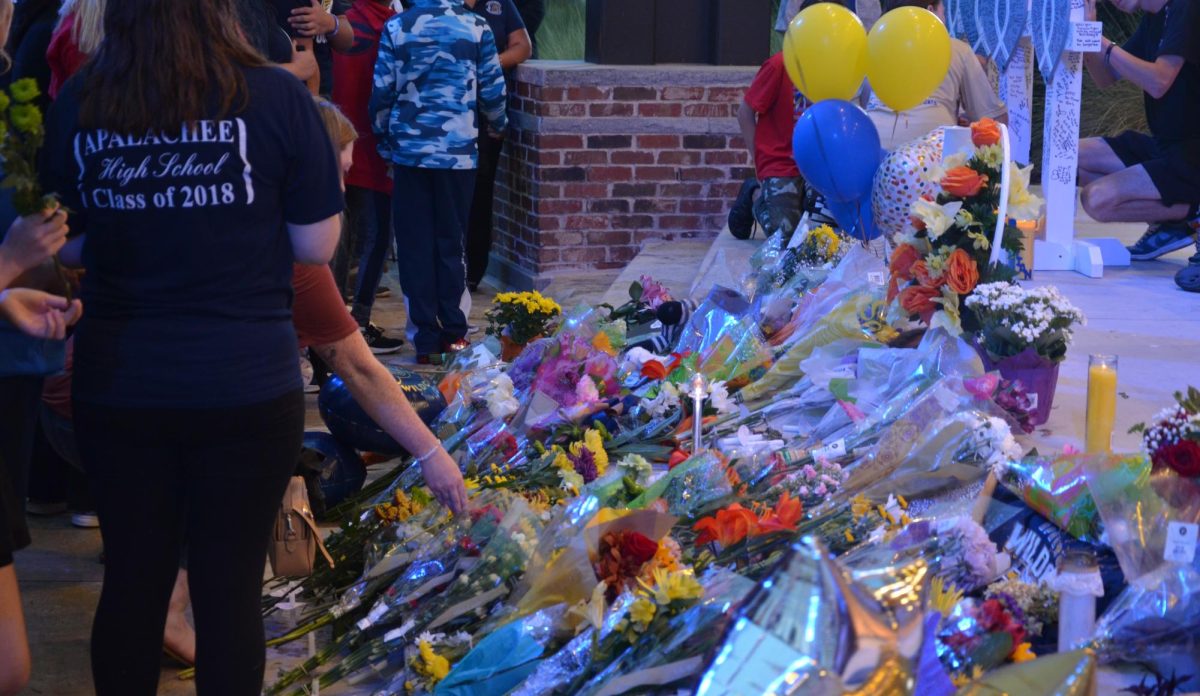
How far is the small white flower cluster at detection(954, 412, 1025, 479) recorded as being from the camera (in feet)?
8.15

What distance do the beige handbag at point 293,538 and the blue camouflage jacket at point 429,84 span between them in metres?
2.87

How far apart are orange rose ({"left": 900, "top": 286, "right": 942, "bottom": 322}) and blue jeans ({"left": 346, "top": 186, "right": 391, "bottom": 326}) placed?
2.86 metres

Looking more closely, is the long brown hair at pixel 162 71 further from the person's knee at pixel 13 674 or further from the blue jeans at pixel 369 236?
the blue jeans at pixel 369 236

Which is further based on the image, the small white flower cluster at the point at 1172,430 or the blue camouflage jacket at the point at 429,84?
the blue camouflage jacket at the point at 429,84

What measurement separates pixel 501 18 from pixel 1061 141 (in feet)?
8.88

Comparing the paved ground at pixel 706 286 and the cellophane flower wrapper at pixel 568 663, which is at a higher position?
the cellophane flower wrapper at pixel 568 663

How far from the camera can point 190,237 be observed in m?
1.86

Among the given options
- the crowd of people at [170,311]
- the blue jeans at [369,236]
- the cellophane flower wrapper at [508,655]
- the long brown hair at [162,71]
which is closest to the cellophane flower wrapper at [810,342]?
the cellophane flower wrapper at [508,655]

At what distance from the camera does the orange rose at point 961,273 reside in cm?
327

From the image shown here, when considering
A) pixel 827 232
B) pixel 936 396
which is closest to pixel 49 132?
pixel 936 396

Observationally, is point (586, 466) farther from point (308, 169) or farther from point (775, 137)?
point (775, 137)

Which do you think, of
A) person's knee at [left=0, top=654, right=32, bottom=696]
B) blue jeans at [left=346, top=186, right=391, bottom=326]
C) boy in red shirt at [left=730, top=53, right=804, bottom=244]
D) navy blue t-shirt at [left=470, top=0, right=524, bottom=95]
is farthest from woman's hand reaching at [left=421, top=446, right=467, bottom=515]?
navy blue t-shirt at [left=470, top=0, right=524, bottom=95]

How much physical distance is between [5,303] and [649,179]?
5.04 meters

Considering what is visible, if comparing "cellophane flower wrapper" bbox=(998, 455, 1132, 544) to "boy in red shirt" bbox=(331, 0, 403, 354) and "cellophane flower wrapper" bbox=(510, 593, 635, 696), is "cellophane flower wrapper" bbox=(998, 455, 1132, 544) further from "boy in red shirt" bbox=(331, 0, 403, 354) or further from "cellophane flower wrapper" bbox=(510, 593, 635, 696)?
"boy in red shirt" bbox=(331, 0, 403, 354)
